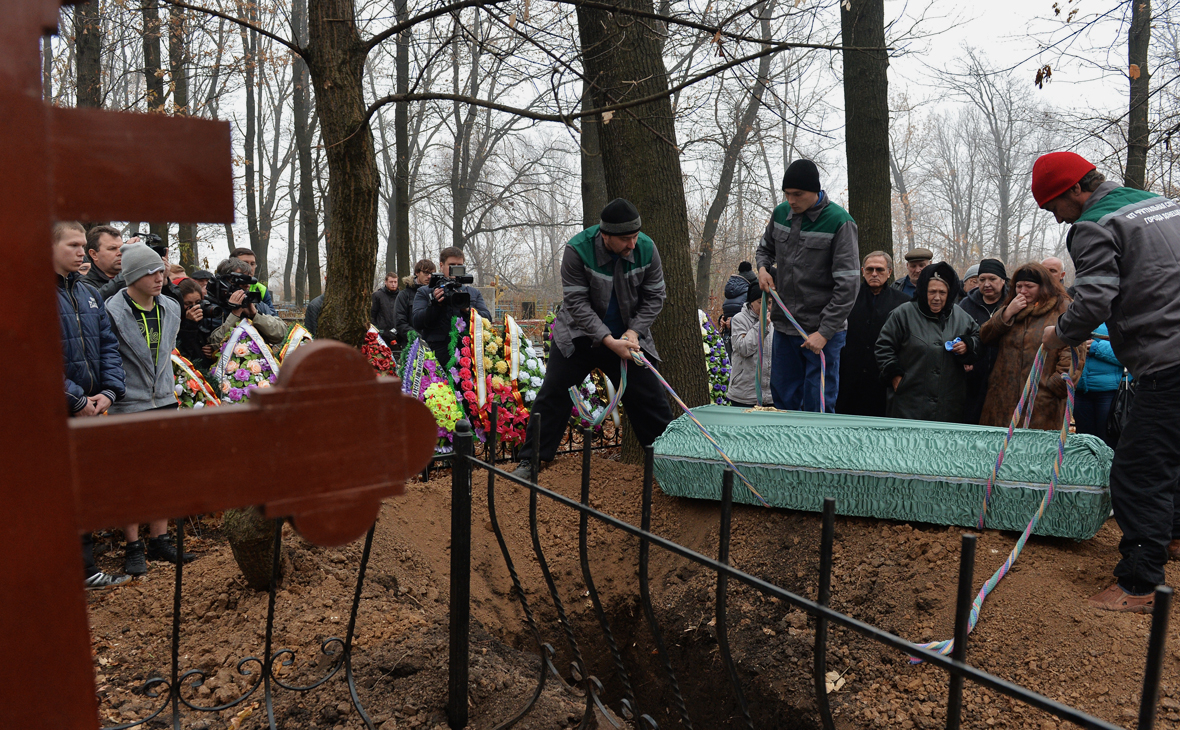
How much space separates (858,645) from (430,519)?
253 cm

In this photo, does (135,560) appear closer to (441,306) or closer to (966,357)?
(441,306)

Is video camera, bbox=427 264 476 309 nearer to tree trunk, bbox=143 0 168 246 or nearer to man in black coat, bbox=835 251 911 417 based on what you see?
man in black coat, bbox=835 251 911 417

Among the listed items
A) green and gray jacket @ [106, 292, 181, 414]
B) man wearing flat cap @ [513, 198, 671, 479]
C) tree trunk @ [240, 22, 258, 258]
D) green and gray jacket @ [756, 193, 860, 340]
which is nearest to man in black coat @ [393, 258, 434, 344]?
man wearing flat cap @ [513, 198, 671, 479]

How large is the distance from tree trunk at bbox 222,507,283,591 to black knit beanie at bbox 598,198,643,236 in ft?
7.70

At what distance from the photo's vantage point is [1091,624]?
3.04m

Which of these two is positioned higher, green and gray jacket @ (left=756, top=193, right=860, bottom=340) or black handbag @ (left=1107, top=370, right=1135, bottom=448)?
green and gray jacket @ (left=756, top=193, right=860, bottom=340)

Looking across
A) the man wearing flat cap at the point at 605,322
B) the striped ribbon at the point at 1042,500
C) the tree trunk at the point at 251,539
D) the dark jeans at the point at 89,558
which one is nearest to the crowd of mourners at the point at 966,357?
the man wearing flat cap at the point at 605,322

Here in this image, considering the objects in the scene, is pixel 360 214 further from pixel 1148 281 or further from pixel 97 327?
pixel 1148 281

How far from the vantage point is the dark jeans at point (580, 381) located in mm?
4676

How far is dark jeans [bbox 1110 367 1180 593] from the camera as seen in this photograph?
3.05m

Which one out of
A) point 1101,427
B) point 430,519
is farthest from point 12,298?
point 1101,427

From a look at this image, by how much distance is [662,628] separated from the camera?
4012 mm

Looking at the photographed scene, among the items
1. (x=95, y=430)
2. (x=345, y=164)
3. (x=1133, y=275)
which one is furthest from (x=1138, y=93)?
(x=95, y=430)

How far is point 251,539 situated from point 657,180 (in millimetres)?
3733
